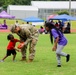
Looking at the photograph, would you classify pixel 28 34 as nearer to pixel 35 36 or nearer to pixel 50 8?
pixel 35 36

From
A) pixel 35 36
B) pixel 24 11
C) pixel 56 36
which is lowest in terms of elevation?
pixel 24 11

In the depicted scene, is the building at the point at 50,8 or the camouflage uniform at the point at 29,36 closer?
the camouflage uniform at the point at 29,36

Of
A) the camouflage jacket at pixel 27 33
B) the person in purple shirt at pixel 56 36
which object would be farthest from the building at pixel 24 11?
the person in purple shirt at pixel 56 36

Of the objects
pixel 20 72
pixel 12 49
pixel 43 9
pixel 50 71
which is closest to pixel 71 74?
pixel 50 71

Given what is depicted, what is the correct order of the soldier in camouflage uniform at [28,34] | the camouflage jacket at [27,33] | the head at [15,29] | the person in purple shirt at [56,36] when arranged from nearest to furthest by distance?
the person in purple shirt at [56,36] → the head at [15,29] → the soldier in camouflage uniform at [28,34] → the camouflage jacket at [27,33]

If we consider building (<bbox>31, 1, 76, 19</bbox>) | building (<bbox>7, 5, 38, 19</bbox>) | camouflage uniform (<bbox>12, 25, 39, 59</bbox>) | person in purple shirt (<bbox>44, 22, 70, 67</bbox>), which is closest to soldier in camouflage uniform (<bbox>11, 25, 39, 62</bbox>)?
camouflage uniform (<bbox>12, 25, 39, 59</bbox>)

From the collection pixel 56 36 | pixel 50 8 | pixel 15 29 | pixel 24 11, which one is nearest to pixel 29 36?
pixel 15 29

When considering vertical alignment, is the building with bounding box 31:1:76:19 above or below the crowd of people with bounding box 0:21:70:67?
below

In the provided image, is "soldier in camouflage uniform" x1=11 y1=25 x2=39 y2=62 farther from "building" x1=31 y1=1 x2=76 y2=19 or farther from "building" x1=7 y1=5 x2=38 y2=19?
"building" x1=31 y1=1 x2=76 y2=19

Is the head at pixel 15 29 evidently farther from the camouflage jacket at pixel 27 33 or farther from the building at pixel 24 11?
the building at pixel 24 11

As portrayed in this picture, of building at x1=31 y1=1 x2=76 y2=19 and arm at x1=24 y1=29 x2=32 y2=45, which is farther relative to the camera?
building at x1=31 y1=1 x2=76 y2=19

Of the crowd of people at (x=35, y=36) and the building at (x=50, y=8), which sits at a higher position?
the crowd of people at (x=35, y=36)

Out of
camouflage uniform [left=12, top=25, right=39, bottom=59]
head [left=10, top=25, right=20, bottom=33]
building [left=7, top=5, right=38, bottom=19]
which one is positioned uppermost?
head [left=10, top=25, right=20, bottom=33]

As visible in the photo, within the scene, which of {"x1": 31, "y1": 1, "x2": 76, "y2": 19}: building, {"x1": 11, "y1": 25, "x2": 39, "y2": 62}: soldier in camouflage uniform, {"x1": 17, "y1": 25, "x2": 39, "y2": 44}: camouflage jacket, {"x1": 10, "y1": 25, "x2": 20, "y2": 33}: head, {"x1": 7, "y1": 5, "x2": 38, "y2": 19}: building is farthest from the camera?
{"x1": 31, "y1": 1, "x2": 76, "y2": 19}: building
